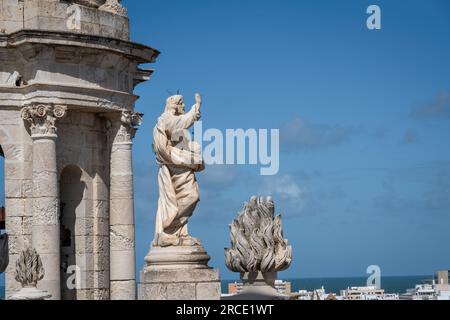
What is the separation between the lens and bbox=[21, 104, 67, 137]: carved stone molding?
2825 centimetres

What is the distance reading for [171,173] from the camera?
77.4 ft

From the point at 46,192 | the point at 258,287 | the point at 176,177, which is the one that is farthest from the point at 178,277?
the point at 46,192

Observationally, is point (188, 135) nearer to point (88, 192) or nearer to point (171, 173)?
point (171, 173)

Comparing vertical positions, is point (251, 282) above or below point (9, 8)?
below

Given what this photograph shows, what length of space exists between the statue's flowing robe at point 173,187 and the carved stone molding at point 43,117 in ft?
17.4

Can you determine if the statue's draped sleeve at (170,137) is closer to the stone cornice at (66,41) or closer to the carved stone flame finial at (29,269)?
the carved stone flame finial at (29,269)

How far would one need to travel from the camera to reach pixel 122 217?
98.2 feet

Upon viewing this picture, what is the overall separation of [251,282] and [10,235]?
29.8 feet

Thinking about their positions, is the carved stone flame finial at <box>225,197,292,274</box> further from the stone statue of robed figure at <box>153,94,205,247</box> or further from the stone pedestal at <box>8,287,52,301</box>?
the stone pedestal at <box>8,287,52,301</box>

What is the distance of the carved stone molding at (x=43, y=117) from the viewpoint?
92.7 feet

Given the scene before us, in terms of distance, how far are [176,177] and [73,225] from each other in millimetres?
6674

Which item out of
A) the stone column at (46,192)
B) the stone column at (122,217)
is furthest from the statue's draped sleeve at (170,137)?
the stone column at (122,217)

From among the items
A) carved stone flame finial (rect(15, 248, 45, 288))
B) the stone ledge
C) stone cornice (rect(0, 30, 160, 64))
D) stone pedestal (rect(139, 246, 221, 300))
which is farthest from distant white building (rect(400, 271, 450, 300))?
carved stone flame finial (rect(15, 248, 45, 288))
